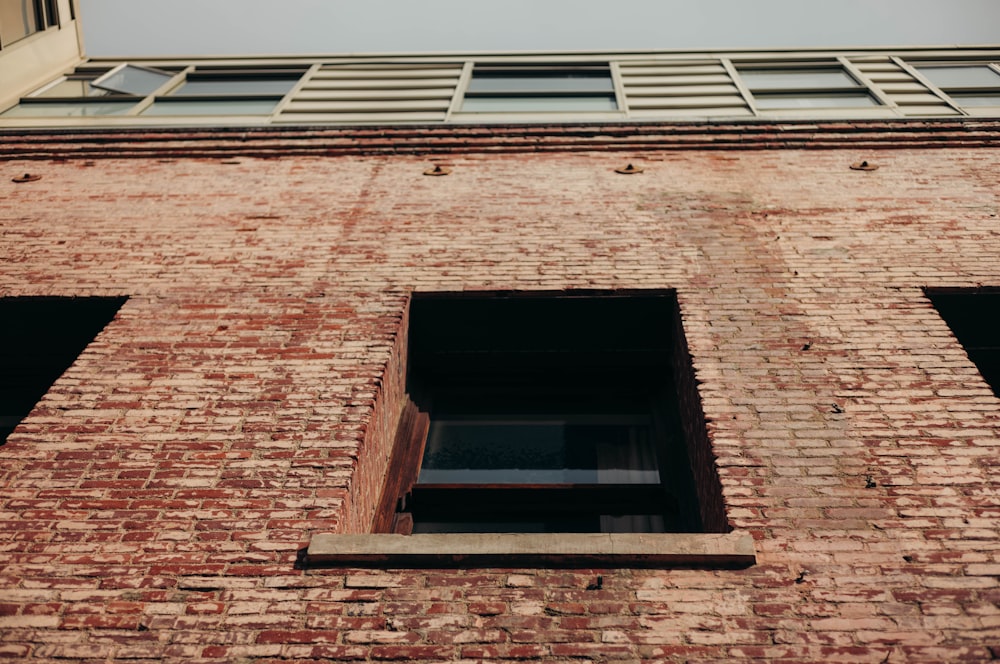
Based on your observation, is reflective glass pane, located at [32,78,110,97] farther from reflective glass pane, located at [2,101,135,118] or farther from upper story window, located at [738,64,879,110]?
upper story window, located at [738,64,879,110]

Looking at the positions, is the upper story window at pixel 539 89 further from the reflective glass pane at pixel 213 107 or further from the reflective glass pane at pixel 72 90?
the reflective glass pane at pixel 72 90

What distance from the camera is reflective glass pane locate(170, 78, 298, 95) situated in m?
8.97

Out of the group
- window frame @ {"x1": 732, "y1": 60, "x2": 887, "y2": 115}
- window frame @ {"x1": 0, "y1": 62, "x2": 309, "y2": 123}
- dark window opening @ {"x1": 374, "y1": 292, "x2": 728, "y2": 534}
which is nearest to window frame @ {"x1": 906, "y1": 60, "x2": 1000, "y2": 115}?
window frame @ {"x1": 732, "y1": 60, "x2": 887, "y2": 115}

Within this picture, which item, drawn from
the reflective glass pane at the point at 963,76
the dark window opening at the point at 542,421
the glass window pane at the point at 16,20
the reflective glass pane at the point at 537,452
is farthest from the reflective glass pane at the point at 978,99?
the glass window pane at the point at 16,20

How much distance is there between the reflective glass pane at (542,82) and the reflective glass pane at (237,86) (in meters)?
2.72

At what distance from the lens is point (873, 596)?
3033 millimetres

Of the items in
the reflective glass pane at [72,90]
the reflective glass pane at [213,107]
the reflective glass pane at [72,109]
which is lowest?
the reflective glass pane at [72,109]

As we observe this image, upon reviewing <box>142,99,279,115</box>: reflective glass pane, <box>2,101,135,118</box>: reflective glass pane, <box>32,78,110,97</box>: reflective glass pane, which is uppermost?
<box>32,78,110,97</box>: reflective glass pane

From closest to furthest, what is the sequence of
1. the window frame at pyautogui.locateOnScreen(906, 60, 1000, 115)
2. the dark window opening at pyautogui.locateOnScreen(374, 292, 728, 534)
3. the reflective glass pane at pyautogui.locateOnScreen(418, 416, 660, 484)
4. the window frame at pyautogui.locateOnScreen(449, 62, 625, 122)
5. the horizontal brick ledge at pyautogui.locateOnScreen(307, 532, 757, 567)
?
1. the horizontal brick ledge at pyautogui.locateOnScreen(307, 532, 757, 567)
2. the dark window opening at pyautogui.locateOnScreen(374, 292, 728, 534)
3. the reflective glass pane at pyautogui.locateOnScreen(418, 416, 660, 484)
4. the window frame at pyautogui.locateOnScreen(906, 60, 1000, 115)
5. the window frame at pyautogui.locateOnScreen(449, 62, 625, 122)

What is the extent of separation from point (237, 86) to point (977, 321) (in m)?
9.27

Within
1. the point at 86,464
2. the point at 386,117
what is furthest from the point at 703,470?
the point at 386,117

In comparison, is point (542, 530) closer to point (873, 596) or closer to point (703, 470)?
point (703, 470)

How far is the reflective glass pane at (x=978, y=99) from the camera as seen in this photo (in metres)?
8.06

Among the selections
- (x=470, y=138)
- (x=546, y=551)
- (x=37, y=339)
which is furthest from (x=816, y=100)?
(x=37, y=339)
